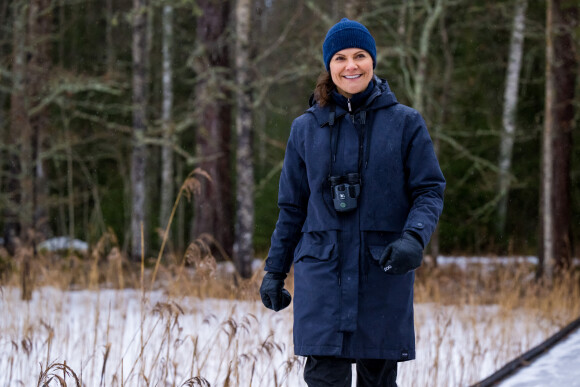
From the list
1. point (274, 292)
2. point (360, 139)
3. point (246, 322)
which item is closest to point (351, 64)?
point (360, 139)

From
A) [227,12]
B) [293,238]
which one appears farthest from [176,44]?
[293,238]

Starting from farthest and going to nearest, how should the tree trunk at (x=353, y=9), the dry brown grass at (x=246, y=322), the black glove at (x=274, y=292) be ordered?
1. the tree trunk at (x=353, y=9)
2. the dry brown grass at (x=246, y=322)
3. the black glove at (x=274, y=292)

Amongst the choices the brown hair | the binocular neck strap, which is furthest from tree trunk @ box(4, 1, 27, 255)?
the binocular neck strap

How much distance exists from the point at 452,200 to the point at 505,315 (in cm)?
935

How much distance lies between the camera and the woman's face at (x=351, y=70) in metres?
2.89

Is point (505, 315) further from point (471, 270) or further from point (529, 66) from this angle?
point (529, 66)

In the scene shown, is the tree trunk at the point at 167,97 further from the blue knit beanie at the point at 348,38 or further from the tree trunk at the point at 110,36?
the blue knit beanie at the point at 348,38

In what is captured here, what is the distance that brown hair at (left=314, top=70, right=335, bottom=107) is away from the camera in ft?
9.73

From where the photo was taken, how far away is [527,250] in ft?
56.2

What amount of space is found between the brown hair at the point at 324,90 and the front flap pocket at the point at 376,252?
0.65m

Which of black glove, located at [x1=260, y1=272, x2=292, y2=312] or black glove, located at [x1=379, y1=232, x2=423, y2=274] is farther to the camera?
black glove, located at [x1=260, y1=272, x2=292, y2=312]

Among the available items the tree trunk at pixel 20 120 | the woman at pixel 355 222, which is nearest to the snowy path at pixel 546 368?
the woman at pixel 355 222

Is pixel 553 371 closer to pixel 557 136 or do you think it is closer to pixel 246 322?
pixel 246 322

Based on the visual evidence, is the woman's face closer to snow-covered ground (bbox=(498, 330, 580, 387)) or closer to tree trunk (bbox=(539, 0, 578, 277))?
snow-covered ground (bbox=(498, 330, 580, 387))
